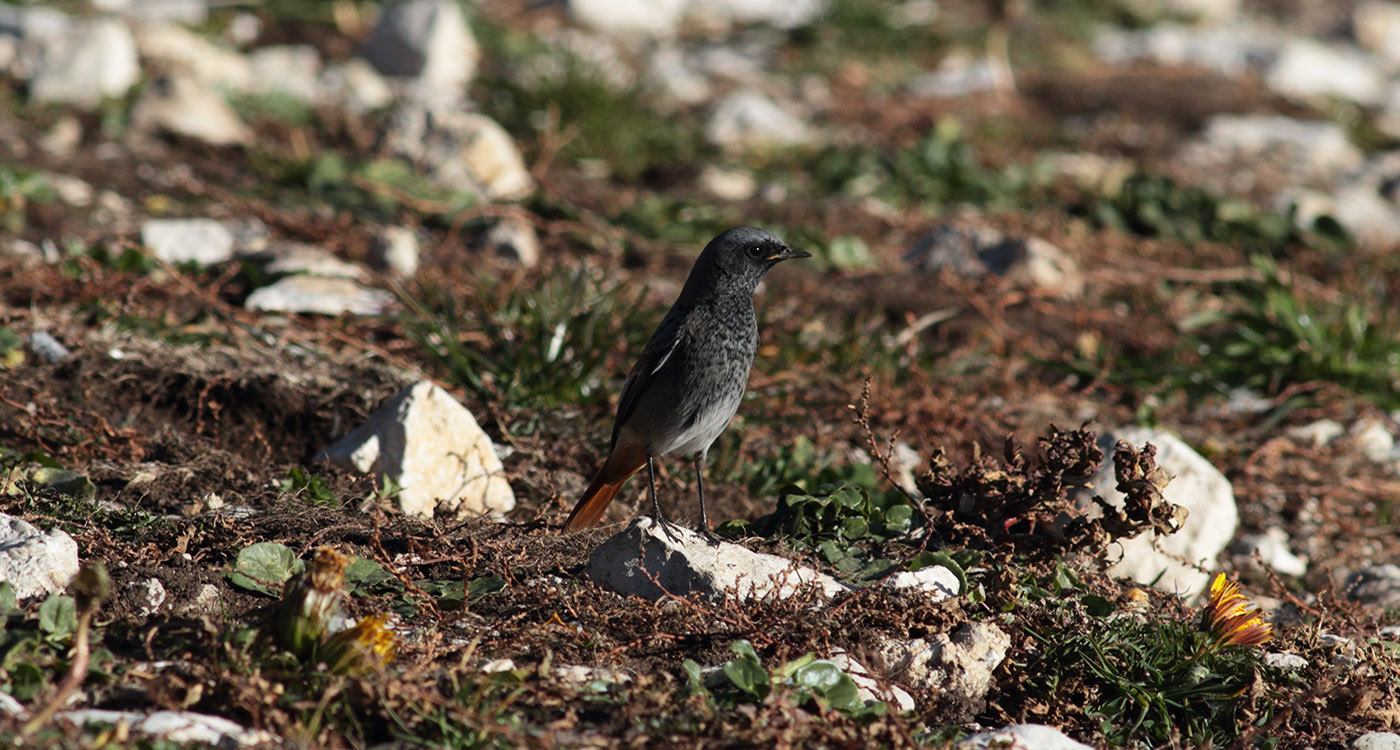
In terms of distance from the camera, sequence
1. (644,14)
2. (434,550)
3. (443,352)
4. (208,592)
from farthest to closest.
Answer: (644,14) → (443,352) → (434,550) → (208,592)

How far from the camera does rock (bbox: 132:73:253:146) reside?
27.8 feet

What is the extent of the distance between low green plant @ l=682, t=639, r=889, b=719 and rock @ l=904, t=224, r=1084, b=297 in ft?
14.3

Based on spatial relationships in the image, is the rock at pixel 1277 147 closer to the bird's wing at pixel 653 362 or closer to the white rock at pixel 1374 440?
the white rock at pixel 1374 440

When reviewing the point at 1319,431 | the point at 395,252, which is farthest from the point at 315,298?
the point at 1319,431

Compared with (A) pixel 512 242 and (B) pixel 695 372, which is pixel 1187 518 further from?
(A) pixel 512 242

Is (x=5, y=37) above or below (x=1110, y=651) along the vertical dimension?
above

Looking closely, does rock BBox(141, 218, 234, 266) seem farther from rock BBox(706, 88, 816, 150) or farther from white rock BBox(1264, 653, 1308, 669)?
white rock BBox(1264, 653, 1308, 669)

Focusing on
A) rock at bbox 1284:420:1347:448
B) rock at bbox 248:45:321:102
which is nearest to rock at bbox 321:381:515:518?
rock at bbox 1284:420:1347:448

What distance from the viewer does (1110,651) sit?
3545 mm

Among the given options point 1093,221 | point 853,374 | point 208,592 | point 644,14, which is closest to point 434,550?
point 208,592

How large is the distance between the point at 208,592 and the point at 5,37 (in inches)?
294

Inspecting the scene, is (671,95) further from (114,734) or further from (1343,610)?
(114,734)

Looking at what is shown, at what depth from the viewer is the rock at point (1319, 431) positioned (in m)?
5.86

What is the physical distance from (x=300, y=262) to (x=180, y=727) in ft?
12.6
